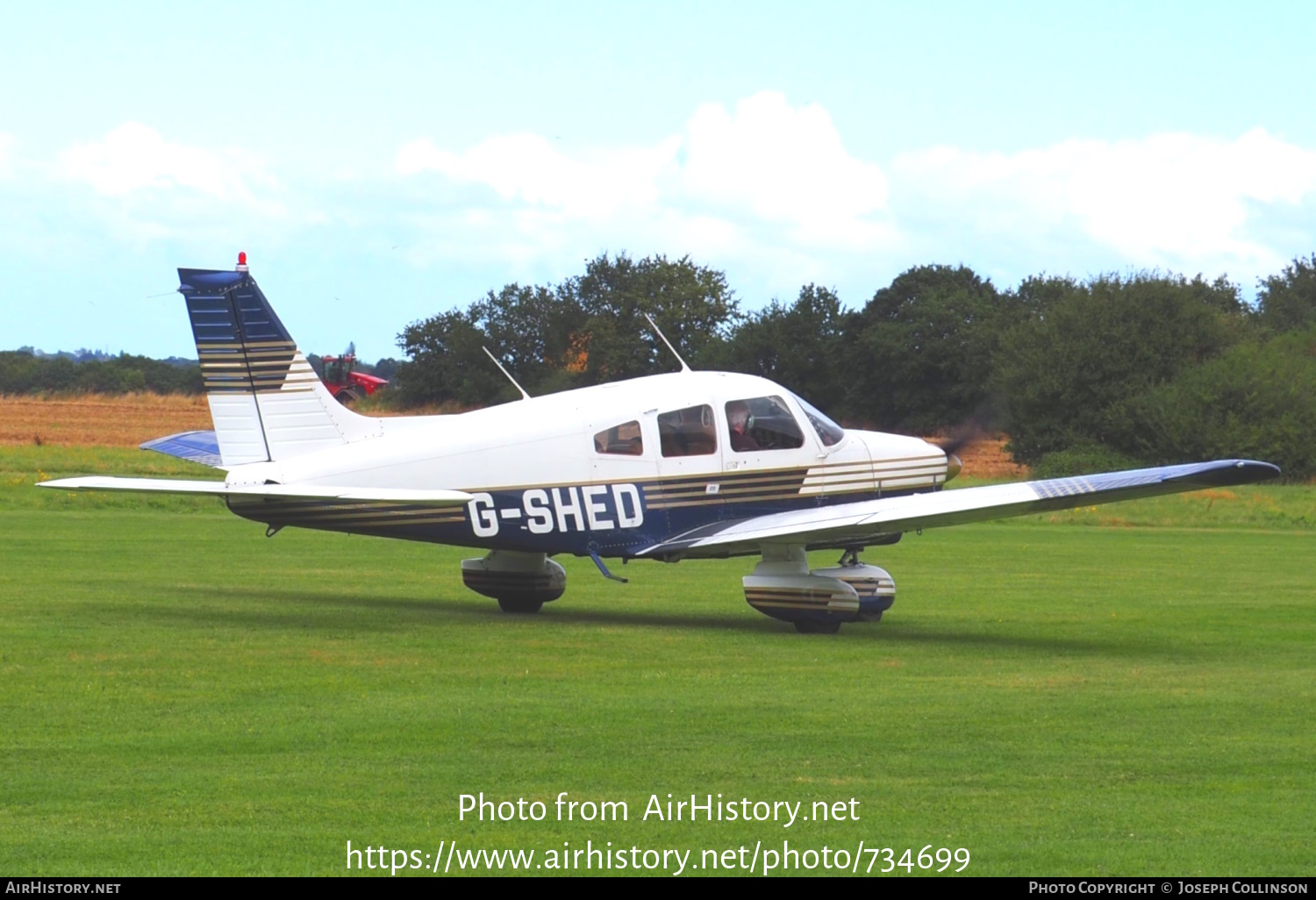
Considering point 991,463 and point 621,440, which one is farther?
point 991,463

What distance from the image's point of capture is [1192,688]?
1245 cm

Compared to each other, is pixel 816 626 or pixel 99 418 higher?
pixel 99 418

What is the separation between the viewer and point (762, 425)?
659 inches

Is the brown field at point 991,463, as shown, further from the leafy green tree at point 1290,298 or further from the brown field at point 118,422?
the leafy green tree at point 1290,298

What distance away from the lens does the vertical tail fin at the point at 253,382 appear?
16078mm

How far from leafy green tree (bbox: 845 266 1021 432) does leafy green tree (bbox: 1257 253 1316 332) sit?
35.7 meters

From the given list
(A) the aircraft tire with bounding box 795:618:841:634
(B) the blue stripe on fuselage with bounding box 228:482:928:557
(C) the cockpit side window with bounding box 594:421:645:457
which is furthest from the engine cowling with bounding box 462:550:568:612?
(A) the aircraft tire with bounding box 795:618:841:634

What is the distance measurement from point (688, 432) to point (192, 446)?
5779 mm

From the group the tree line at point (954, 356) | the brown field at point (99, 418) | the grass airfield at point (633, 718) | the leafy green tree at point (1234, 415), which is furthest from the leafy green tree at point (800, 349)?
the grass airfield at point (633, 718)

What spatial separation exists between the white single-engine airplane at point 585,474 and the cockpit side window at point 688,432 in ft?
0.04

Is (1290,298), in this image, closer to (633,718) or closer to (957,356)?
(957,356)

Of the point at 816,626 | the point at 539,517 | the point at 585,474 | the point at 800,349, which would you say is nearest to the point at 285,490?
the point at 539,517

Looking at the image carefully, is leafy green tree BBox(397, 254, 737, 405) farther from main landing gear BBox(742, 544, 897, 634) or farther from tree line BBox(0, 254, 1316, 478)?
main landing gear BBox(742, 544, 897, 634)
